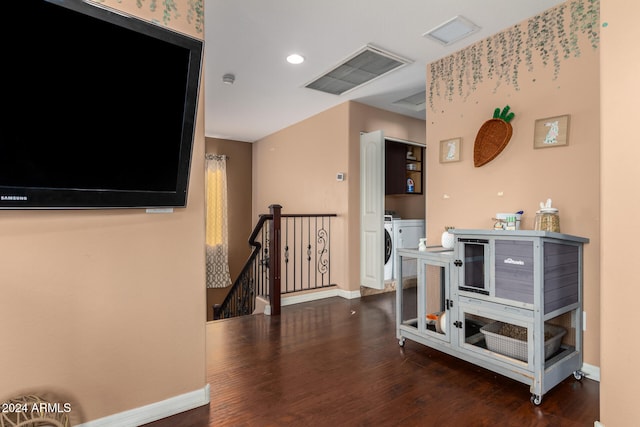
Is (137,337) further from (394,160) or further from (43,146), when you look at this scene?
(394,160)

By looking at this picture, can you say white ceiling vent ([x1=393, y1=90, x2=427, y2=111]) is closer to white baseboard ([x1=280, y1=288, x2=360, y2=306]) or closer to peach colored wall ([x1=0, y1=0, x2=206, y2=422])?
white baseboard ([x1=280, y1=288, x2=360, y2=306])

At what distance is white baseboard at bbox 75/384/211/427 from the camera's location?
5.40ft

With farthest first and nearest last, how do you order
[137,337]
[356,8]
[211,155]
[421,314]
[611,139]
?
[211,155] → [421,314] → [356,8] → [137,337] → [611,139]

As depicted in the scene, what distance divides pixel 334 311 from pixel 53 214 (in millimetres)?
2815

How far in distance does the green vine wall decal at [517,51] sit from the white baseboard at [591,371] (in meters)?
1.96

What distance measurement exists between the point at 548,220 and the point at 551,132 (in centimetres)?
65

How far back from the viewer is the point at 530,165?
2.52 meters

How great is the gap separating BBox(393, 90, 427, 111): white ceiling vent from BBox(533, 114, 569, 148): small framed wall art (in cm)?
179

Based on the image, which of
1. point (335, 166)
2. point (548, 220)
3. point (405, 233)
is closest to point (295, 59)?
point (335, 166)

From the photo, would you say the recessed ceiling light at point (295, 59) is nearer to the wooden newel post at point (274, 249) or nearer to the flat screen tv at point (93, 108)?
the wooden newel post at point (274, 249)

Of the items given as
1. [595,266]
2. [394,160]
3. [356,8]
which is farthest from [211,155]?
[595,266]

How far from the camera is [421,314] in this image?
8.43 ft

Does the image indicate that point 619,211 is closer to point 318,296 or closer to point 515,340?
point 515,340

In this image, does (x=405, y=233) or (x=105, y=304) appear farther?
(x=405, y=233)
